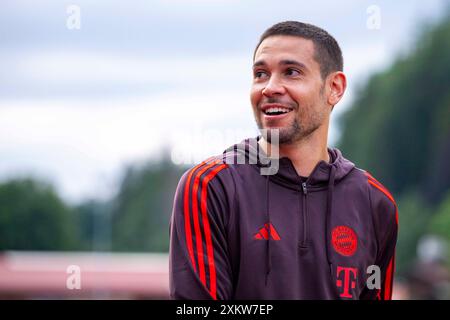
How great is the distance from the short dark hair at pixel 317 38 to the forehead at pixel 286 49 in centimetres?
2

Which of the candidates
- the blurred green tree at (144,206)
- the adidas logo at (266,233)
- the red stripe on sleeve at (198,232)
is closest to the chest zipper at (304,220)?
the adidas logo at (266,233)

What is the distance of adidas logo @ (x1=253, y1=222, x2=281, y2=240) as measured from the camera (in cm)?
350

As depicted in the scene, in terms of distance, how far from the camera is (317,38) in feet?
12.3

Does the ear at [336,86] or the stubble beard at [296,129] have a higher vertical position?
the ear at [336,86]

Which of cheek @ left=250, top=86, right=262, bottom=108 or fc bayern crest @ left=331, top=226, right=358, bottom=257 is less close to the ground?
cheek @ left=250, top=86, right=262, bottom=108

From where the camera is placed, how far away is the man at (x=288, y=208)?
11.3ft

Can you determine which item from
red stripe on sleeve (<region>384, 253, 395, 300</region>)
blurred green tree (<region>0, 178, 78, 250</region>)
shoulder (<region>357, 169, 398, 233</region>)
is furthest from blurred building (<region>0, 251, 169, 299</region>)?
shoulder (<region>357, 169, 398, 233</region>)

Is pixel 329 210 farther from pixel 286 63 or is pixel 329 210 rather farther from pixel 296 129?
pixel 286 63

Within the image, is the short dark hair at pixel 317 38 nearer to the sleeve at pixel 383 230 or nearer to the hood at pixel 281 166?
the hood at pixel 281 166

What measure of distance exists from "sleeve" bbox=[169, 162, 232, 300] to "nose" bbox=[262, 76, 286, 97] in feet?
1.34

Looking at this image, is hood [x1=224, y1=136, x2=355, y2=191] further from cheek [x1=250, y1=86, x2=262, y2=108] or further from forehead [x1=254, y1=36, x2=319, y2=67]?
forehead [x1=254, y1=36, x2=319, y2=67]
